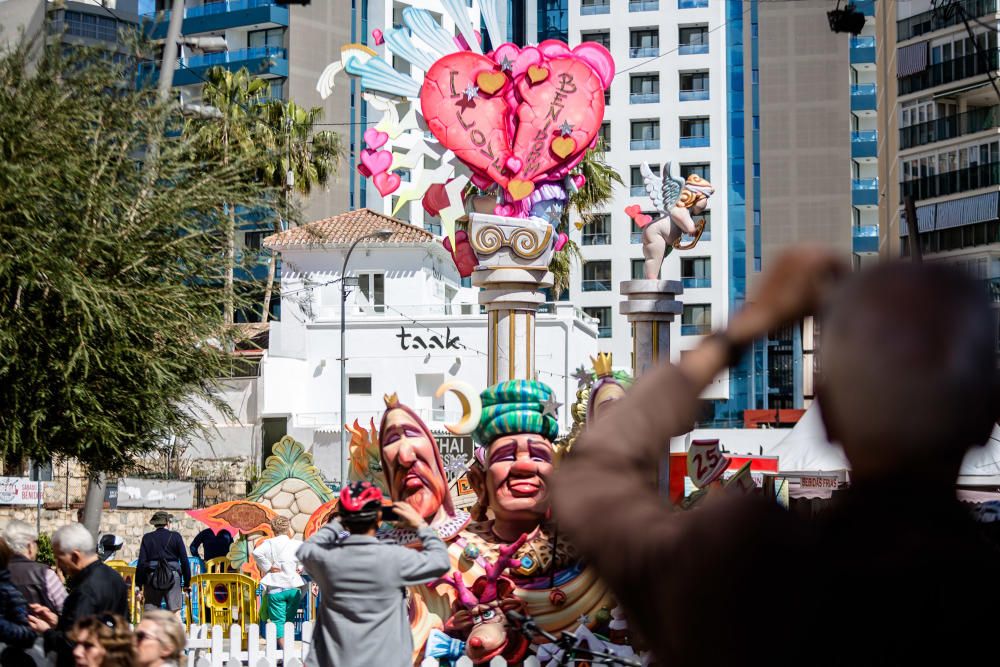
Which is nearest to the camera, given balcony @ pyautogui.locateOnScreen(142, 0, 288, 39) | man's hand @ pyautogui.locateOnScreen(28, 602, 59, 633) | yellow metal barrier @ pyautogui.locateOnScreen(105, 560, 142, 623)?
man's hand @ pyautogui.locateOnScreen(28, 602, 59, 633)

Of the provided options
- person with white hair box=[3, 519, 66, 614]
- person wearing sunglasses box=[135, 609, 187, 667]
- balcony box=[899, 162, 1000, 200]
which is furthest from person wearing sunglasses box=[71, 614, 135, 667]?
balcony box=[899, 162, 1000, 200]

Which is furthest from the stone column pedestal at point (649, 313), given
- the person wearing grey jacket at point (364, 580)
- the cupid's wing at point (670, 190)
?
the person wearing grey jacket at point (364, 580)

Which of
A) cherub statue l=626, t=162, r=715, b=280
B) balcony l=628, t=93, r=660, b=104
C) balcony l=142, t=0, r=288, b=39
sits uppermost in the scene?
balcony l=142, t=0, r=288, b=39

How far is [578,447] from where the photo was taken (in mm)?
1829

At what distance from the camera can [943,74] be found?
41.7 metres

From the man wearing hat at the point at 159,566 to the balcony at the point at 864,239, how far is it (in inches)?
1722

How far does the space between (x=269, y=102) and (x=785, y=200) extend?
20.6m

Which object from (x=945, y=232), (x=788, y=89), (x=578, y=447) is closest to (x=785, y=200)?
(x=788, y=89)

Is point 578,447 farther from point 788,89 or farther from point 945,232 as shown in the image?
point 788,89

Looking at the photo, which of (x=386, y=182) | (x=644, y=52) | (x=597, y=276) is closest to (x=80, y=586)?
(x=386, y=182)

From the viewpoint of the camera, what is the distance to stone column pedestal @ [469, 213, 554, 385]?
14117 mm

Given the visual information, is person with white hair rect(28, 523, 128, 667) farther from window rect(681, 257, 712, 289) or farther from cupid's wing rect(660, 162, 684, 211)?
window rect(681, 257, 712, 289)

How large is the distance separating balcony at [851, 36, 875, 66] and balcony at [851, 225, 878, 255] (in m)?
6.49

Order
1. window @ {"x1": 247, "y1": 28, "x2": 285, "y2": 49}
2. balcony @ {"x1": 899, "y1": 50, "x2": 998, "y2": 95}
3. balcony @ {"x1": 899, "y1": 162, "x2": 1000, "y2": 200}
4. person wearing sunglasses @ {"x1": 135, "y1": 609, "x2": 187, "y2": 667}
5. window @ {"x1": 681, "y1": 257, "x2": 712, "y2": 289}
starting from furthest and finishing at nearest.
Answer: window @ {"x1": 681, "y1": 257, "x2": 712, "y2": 289} < window @ {"x1": 247, "y1": 28, "x2": 285, "y2": 49} < balcony @ {"x1": 899, "y1": 50, "x2": 998, "y2": 95} < balcony @ {"x1": 899, "y1": 162, "x2": 1000, "y2": 200} < person wearing sunglasses @ {"x1": 135, "y1": 609, "x2": 187, "y2": 667}
